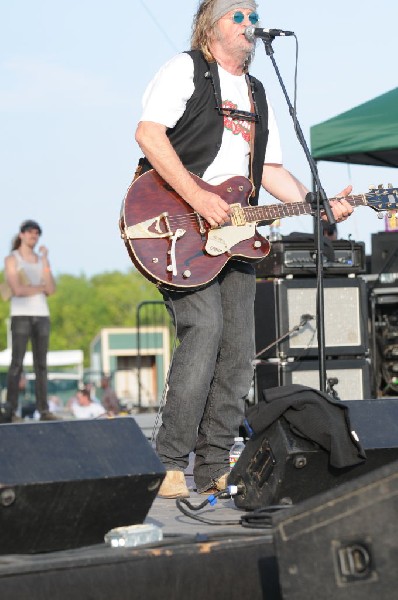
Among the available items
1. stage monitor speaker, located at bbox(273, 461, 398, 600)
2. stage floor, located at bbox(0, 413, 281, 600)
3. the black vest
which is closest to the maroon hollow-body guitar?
the black vest

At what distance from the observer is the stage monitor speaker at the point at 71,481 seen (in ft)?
10.2

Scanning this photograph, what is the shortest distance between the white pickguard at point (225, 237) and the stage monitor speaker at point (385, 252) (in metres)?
4.85

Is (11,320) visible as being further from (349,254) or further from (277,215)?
(277,215)

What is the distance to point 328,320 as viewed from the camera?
819 centimetres

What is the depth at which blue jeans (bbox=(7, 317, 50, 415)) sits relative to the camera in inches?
406

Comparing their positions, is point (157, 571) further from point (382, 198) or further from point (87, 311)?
point (87, 311)

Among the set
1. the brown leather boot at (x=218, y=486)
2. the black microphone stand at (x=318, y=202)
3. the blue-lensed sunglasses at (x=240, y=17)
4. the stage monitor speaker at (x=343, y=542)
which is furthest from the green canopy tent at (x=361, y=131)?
the stage monitor speaker at (x=343, y=542)

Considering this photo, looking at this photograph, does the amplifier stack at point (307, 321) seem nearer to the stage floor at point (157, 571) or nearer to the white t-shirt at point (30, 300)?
the white t-shirt at point (30, 300)

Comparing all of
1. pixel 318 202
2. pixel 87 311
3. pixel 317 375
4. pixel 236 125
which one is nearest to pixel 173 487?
pixel 318 202

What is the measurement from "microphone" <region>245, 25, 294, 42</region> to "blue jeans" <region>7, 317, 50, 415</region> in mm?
5621

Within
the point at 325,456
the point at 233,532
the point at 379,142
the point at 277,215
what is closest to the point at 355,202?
the point at 277,215

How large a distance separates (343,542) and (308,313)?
558cm

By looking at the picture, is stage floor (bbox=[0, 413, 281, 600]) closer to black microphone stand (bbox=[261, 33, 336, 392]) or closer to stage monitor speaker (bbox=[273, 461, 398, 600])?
stage monitor speaker (bbox=[273, 461, 398, 600])

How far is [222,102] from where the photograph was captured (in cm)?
482
